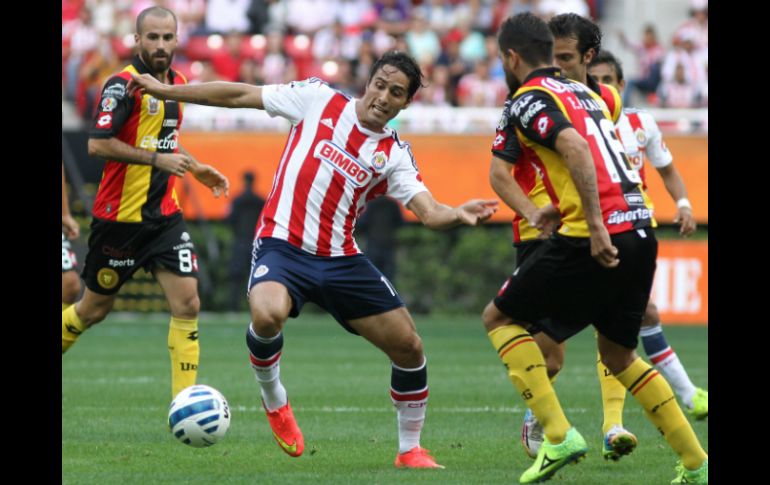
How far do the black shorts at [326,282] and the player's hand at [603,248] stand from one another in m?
1.55

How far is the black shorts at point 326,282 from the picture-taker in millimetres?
7594

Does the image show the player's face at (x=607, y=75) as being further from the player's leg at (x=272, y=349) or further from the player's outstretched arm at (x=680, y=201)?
the player's leg at (x=272, y=349)

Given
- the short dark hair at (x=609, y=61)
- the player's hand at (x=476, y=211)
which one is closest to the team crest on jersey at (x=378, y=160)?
the player's hand at (x=476, y=211)

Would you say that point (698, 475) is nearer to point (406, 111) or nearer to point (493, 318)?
point (493, 318)

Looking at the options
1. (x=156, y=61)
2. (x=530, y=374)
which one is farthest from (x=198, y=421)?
(x=156, y=61)

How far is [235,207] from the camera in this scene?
70.2 ft

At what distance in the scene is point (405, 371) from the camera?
25.4ft

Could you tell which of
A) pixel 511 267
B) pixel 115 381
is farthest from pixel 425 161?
pixel 115 381

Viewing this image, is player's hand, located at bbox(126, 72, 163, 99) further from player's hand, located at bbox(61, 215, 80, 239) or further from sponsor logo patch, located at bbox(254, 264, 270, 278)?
player's hand, located at bbox(61, 215, 80, 239)
